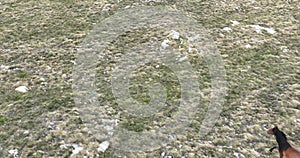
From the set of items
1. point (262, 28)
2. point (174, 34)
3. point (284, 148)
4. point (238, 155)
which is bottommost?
point (238, 155)

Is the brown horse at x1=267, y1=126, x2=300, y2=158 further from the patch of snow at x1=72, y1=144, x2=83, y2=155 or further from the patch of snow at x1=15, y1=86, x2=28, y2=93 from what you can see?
the patch of snow at x1=15, y1=86, x2=28, y2=93

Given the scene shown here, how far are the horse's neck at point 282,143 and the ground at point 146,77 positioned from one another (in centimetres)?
54

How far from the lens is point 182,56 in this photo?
11250 millimetres

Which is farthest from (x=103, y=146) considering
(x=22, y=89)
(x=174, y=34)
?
(x=174, y=34)

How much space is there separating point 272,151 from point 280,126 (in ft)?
3.45

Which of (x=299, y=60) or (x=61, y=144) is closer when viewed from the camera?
(x=61, y=144)

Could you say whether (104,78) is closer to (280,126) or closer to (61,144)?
(61,144)

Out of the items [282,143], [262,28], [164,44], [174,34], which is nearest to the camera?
[282,143]

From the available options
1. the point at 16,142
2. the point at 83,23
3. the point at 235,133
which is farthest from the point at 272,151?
the point at 83,23

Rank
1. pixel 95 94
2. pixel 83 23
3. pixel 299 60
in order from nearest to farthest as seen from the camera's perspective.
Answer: pixel 95 94, pixel 299 60, pixel 83 23

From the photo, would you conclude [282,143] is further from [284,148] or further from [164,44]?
[164,44]

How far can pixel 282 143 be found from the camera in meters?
7.04

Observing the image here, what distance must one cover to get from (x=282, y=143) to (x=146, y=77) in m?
4.74

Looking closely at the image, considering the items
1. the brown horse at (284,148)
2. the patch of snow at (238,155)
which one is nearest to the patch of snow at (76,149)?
the patch of snow at (238,155)
